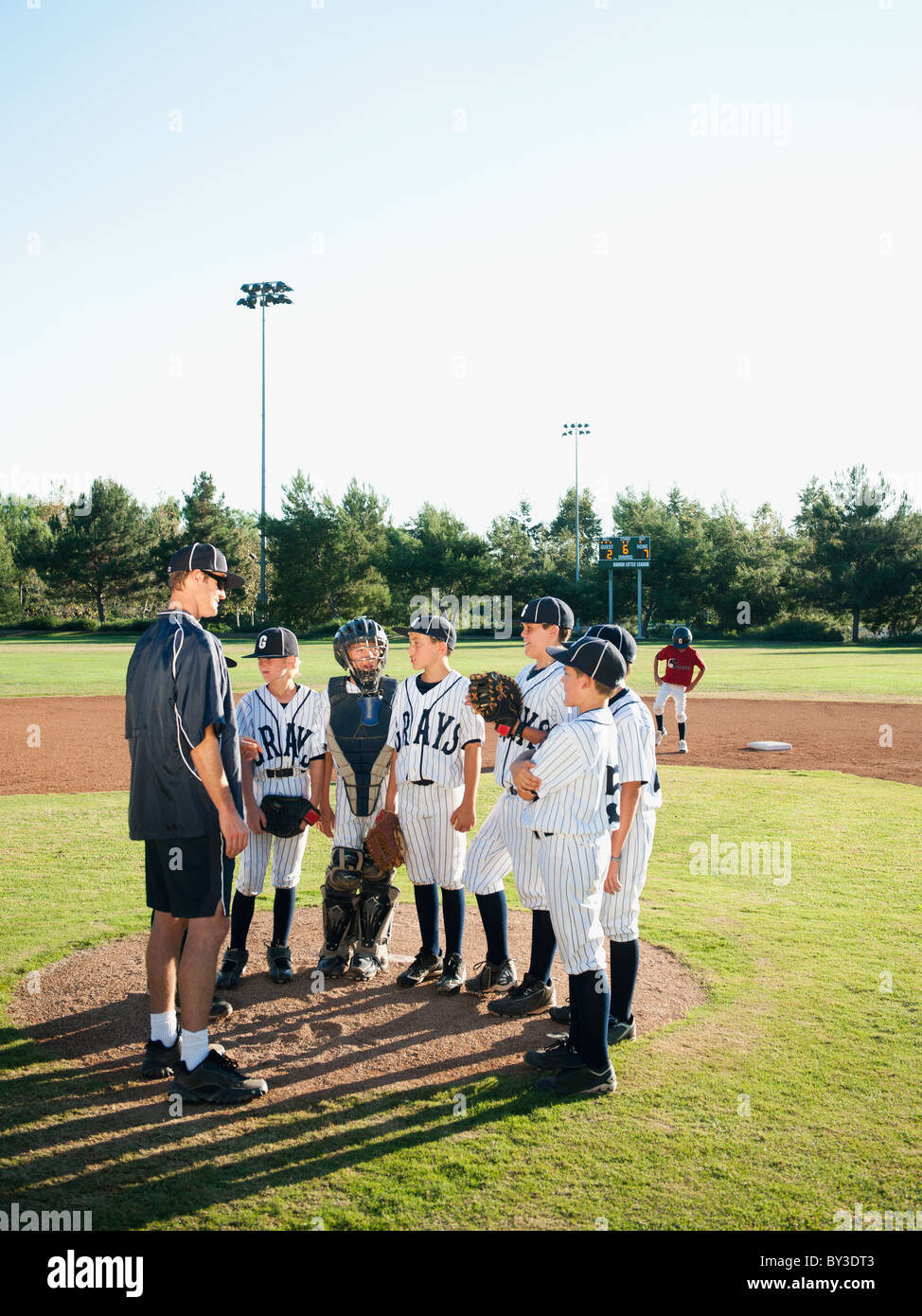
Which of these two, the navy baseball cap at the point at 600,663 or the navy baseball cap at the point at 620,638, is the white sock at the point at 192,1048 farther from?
the navy baseball cap at the point at 620,638

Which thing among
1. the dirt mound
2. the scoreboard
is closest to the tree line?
the scoreboard

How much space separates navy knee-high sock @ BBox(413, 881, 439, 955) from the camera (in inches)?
209

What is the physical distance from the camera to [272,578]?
2867 inches

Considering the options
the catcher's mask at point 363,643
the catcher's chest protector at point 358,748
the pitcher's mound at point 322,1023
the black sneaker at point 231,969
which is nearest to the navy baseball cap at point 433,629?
the catcher's mask at point 363,643

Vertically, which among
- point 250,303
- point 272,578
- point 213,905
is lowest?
point 213,905

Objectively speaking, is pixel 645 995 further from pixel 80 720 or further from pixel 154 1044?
pixel 80 720

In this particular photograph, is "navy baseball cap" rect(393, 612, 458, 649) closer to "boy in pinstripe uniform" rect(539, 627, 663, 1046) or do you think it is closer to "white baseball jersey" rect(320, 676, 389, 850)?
"white baseball jersey" rect(320, 676, 389, 850)

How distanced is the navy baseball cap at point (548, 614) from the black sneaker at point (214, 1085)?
2.58 metres

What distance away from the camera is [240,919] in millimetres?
5402

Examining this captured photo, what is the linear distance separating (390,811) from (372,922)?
649 mm

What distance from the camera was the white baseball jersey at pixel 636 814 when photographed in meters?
4.35

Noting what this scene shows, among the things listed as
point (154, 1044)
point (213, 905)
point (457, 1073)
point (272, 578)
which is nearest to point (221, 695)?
point (213, 905)

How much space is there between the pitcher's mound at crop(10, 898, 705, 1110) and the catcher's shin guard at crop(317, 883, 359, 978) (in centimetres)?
10
